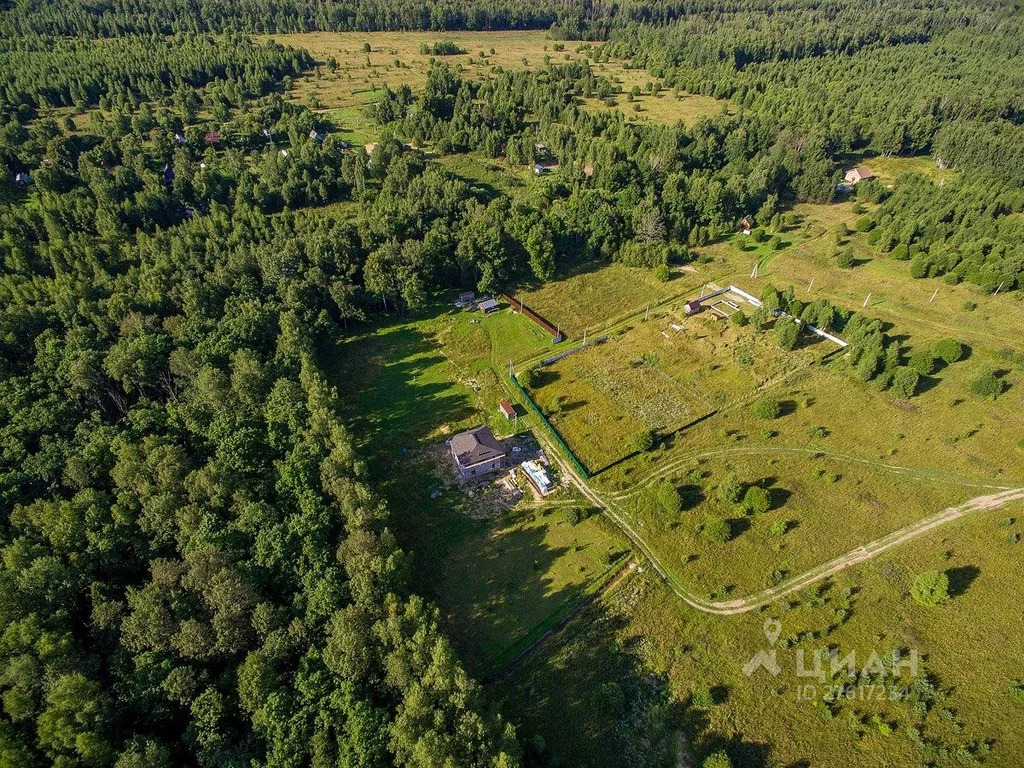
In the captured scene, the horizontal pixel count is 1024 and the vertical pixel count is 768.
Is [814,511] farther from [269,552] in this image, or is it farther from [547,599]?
[269,552]

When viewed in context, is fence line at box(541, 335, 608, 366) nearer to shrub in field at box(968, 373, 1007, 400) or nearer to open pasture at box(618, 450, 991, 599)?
open pasture at box(618, 450, 991, 599)

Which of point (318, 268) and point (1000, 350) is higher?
point (318, 268)

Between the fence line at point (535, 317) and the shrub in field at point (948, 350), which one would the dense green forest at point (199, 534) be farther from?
the shrub in field at point (948, 350)

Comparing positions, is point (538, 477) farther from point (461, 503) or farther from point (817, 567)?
point (817, 567)

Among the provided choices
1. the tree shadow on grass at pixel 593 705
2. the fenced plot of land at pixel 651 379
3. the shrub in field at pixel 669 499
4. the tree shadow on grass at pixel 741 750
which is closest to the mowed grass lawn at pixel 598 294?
the fenced plot of land at pixel 651 379

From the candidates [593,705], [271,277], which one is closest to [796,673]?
[593,705]

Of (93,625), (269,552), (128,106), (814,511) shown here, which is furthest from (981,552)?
(128,106)
